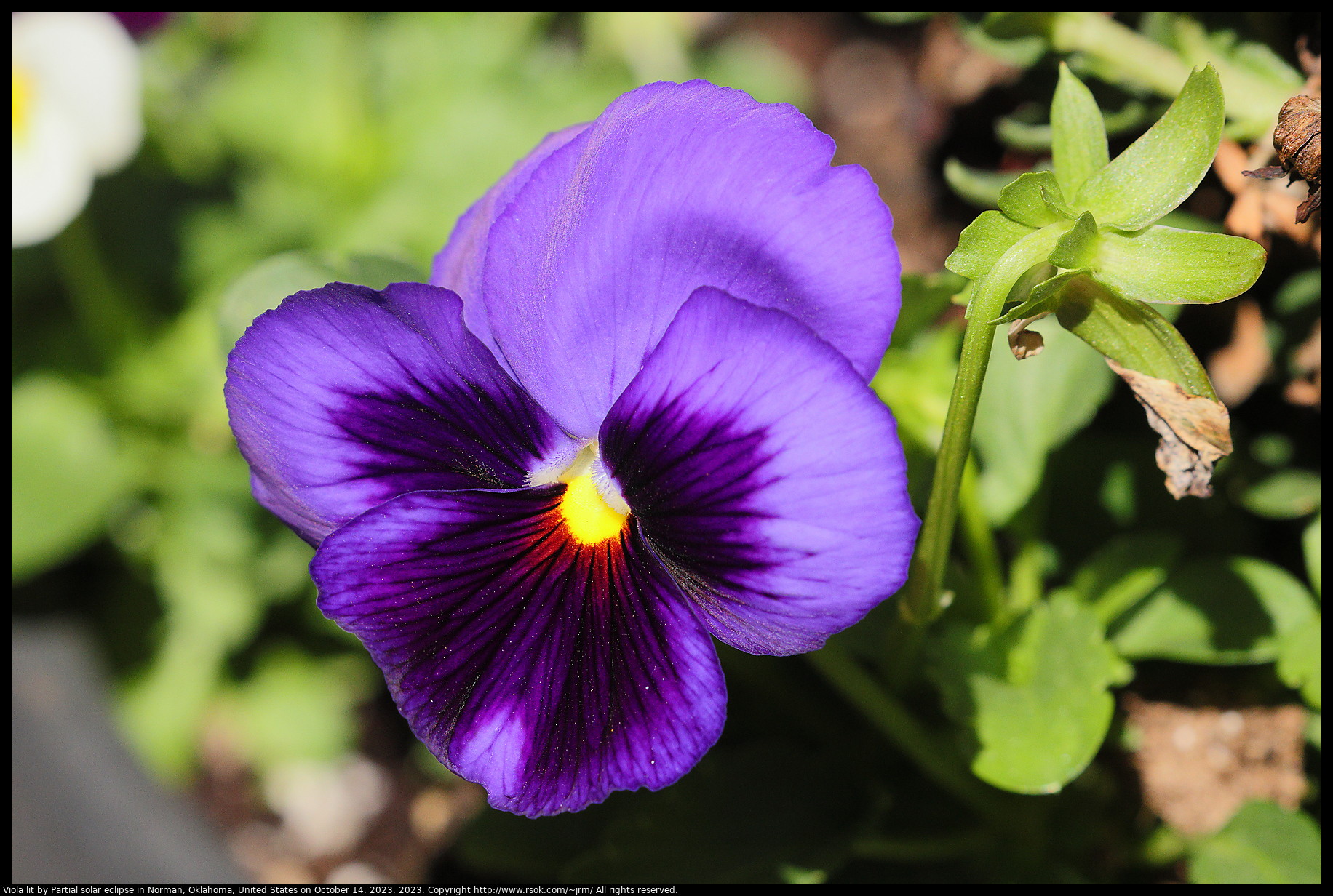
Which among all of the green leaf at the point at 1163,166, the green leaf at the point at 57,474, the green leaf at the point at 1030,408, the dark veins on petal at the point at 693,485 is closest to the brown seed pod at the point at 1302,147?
the green leaf at the point at 1163,166

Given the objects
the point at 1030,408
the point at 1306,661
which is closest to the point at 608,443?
the point at 1030,408

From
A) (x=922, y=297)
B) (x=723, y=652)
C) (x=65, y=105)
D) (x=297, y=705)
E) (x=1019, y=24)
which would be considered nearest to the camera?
(x=922, y=297)

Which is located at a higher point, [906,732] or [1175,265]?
[1175,265]

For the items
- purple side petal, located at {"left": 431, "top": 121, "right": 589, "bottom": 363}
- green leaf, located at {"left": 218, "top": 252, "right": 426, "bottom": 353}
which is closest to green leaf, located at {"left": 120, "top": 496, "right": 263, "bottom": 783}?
green leaf, located at {"left": 218, "top": 252, "right": 426, "bottom": 353}

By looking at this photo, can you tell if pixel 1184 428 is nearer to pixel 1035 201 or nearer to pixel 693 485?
pixel 1035 201

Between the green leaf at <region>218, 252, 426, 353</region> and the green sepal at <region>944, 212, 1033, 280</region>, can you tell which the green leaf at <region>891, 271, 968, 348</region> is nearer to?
the green sepal at <region>944, 212, 1033, 280</region>
